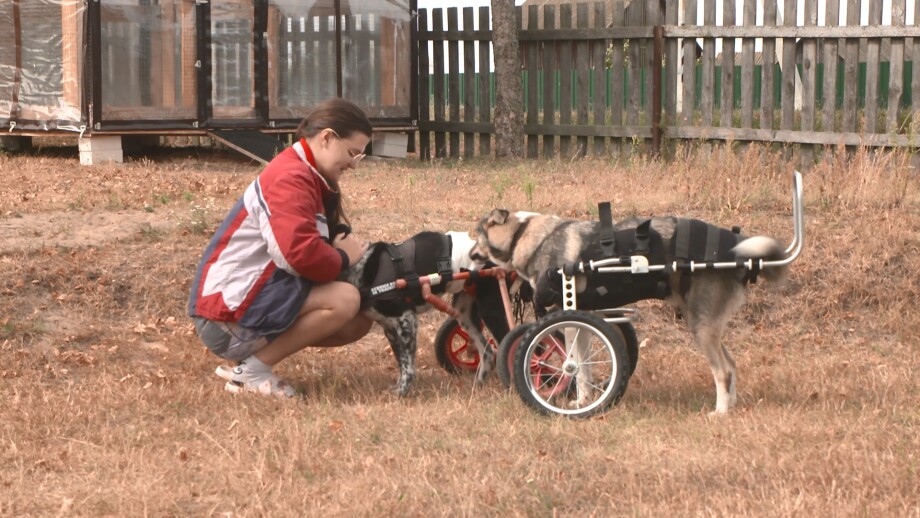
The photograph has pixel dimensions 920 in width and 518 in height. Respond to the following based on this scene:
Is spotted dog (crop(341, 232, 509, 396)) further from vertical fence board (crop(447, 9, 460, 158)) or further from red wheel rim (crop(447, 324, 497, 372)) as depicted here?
vertical fence board (crop(447, 9, 460, 158))

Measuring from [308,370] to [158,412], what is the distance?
1096 mm

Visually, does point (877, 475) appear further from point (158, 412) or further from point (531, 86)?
point (531, 86)

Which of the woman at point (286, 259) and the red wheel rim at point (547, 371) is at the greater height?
the woman at point (286, 259)

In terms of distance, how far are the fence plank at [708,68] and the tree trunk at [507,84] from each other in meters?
2.40

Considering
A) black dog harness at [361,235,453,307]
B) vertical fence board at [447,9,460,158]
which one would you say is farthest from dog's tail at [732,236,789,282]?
vertical fence board at [447,9,460,158]

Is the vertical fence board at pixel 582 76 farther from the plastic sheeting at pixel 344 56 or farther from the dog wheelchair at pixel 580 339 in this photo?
the dog wheelchair at pixel 580 339

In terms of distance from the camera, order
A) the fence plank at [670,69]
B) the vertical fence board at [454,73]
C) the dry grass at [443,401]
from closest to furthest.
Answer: the dry grass at [443,401] → the fence plank at [670,69] → the vertical fence board at [454,73]

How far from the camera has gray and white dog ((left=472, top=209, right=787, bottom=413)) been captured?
5.49 metres

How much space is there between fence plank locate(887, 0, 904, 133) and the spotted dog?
7527mm

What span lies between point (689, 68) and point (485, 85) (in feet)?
9.72

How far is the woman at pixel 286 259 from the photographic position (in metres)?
5.67

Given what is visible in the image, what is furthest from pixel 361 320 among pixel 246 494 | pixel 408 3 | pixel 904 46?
pixel 408 3

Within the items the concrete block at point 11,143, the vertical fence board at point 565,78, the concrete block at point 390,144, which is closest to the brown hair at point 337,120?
the vertical fence board at point 565,78

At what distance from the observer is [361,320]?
6.26 metres
